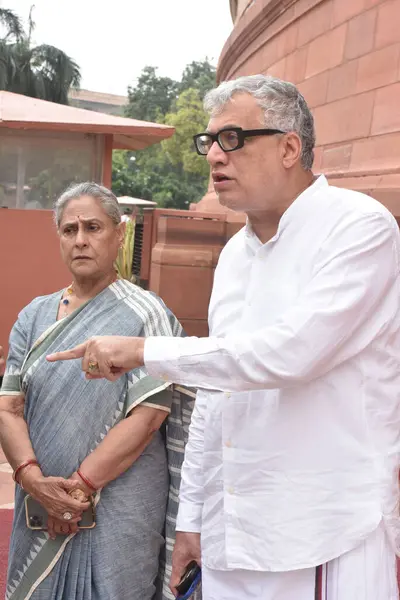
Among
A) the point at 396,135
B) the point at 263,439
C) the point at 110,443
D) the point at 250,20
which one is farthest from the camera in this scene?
the point at 250,20

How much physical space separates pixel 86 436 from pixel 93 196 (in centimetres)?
79

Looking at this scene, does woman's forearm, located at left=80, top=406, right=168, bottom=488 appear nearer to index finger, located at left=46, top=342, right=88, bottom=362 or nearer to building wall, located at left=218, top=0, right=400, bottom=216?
index finger, located at left=46, top=342, right=88, bottom=362

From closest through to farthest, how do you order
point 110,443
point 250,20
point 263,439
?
1. point 263,439
2. point 110,443
3. point 250,20

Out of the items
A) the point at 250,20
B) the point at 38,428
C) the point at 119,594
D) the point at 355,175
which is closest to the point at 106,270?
the point at 38,428

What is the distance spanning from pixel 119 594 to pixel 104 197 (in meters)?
1.27

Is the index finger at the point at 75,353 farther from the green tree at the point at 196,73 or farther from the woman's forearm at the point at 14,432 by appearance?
the green tree at the point at 196,73

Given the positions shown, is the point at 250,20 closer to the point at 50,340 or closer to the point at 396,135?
the point at 396,135

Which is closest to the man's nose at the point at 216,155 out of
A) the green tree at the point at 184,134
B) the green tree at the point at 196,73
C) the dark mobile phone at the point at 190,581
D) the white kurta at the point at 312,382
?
the white kurta at the point at 312,382

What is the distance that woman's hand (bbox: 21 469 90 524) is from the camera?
219cm

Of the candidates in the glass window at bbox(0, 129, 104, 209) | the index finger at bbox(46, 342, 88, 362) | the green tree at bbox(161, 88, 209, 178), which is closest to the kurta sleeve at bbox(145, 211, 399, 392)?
the index finger at bbox(46, 342, 88, 362)

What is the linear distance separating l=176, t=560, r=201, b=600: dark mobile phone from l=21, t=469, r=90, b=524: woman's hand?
0.44m

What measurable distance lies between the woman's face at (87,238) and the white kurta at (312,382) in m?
0.92

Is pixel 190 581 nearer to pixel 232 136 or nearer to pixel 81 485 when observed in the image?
pixel 81 485

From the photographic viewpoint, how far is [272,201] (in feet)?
5.40
